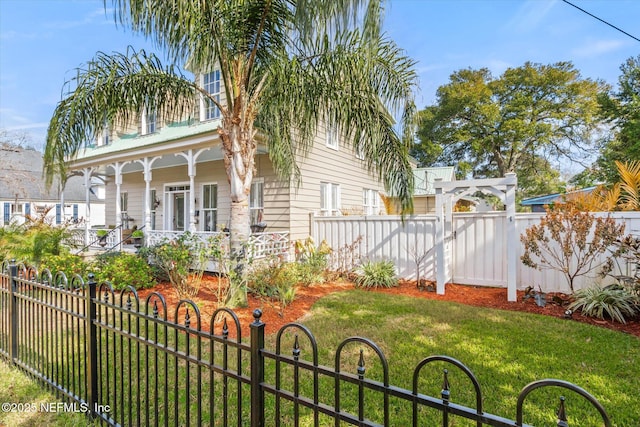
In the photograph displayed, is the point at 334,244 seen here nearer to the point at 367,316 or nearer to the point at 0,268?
the point at 367,316

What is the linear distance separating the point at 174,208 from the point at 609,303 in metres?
12.7

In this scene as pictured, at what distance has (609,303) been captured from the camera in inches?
205

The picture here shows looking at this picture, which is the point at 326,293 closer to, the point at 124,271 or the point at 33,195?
the point at 124,271

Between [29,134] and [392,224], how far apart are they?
19346mm

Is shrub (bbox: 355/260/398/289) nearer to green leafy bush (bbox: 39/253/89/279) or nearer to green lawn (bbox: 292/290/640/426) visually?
green lawn (bbox: 292/290/640/426)

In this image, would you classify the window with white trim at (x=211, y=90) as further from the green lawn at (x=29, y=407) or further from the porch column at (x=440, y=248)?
the green lawn at (x=29, y=407)

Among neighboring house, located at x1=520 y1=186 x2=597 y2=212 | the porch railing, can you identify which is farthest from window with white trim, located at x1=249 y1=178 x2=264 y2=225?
neighboring house, located at x1=520 y1=186 x2=597 y2=212

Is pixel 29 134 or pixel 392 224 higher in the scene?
pixel 29 134

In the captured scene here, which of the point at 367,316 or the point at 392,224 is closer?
the point at 367,316

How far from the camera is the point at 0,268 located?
13.3 ft

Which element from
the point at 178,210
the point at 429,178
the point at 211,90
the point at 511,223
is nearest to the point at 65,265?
the point at 178,210

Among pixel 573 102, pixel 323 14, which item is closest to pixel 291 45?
pixel 323 14

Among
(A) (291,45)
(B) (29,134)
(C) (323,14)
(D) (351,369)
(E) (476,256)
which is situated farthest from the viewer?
(B) (29,134)

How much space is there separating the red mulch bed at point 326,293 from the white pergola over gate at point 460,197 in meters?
0.35
